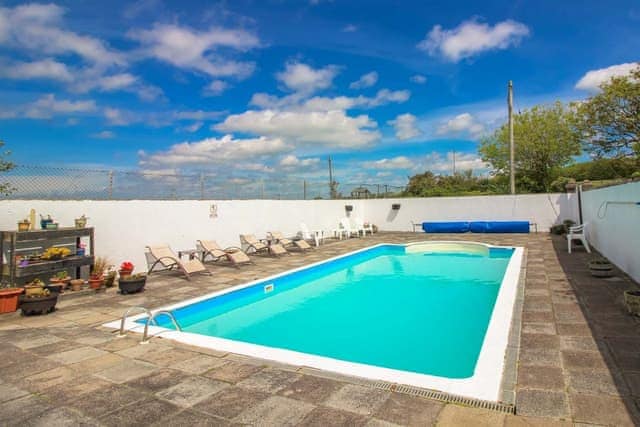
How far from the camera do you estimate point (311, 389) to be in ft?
9.04

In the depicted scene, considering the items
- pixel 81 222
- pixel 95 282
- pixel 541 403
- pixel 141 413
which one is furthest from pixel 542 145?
pixel 141 413

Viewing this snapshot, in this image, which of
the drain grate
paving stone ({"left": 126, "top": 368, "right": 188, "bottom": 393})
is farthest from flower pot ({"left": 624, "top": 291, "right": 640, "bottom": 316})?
paving stone ({"left": 126, "top": 368, "right": 188, "bottom": 393})

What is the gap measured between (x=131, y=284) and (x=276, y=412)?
4.76 metres

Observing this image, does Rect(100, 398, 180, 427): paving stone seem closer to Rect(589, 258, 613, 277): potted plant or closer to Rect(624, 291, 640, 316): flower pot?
Rect(624, 291, 640, 316): flower pot

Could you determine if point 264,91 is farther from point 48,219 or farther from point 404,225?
point 48,219

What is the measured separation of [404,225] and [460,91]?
6983 mm

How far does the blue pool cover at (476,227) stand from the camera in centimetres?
1491

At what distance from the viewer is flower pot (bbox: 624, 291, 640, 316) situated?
4.01m

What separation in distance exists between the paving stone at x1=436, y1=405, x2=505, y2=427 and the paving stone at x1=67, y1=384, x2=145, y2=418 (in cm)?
214

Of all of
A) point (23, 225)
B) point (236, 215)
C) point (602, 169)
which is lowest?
point (23, 225)

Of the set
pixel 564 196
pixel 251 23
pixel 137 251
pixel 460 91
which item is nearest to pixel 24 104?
pixel 137 251

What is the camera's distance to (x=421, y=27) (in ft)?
40.2

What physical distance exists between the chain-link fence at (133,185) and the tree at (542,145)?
19.0m

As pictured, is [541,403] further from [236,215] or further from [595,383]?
[236,215]
